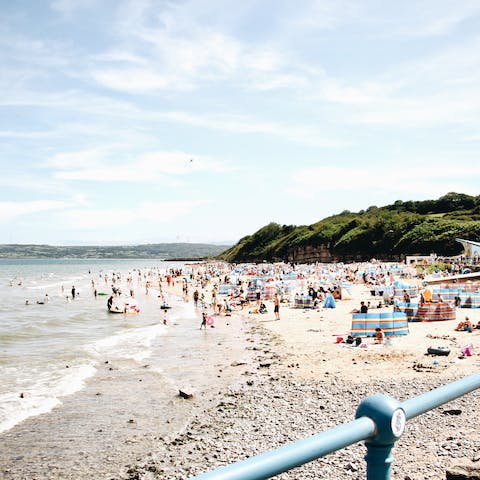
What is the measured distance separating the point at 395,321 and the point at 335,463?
14.2 metres

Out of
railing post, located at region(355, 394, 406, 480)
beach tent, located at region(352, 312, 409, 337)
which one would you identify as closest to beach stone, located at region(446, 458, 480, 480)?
railing post, located at region(355, 394, 406, 480)

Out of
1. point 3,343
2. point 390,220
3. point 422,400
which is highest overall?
point 390,220

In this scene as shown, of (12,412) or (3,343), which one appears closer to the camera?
(12,412)

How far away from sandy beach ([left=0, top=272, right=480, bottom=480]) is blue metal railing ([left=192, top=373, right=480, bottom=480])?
7710 mm

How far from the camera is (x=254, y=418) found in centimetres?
1310

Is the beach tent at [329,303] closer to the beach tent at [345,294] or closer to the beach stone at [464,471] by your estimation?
the beach tent at [345,294]

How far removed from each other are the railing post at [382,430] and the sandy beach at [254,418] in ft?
25.3

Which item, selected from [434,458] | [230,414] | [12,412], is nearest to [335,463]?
[434,458]

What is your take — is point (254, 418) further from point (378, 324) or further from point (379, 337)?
point (378, 324)

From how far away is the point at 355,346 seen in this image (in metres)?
21.6

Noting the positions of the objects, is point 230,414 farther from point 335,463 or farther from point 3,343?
point 3,343

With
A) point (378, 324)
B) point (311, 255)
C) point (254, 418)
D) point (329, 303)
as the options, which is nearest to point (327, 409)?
point (254, 418)

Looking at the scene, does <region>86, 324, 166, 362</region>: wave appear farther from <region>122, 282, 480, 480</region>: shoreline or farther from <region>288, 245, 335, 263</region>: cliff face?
<region>288, 245, 335, 263</region>: cliff face

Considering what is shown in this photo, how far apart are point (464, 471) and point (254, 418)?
8815mm
